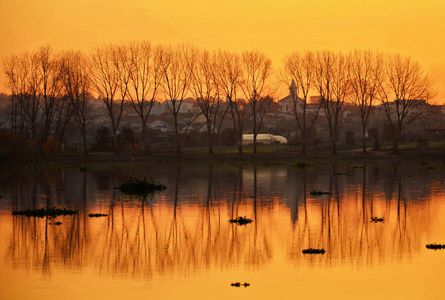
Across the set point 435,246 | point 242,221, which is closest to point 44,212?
point 242,221

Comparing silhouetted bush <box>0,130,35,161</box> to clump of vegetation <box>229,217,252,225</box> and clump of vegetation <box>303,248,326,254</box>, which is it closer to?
clump of vegetation <box>229,217,252,225</box>

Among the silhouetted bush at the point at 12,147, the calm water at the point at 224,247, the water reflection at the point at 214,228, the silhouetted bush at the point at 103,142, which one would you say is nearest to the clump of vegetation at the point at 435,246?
the calm water at the point at 224,247

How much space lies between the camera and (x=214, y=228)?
109ft

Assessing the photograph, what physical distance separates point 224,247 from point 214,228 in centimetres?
498

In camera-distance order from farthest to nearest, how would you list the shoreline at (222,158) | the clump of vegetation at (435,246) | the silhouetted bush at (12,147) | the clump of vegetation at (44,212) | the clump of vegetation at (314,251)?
the shoreline at (222,158) → the silhouetted bush at (12,147) → the clump of vegetation at (44,212) → the clump of vegetation at (435,246) → the clump of vegetation at (314,251)

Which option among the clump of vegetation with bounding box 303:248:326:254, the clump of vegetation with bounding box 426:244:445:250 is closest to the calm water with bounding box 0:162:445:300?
the clump of vegetation with bounding box 303:248:326:254

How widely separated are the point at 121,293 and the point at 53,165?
76.4 metres

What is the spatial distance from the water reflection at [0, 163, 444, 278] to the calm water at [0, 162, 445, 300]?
0.06 m

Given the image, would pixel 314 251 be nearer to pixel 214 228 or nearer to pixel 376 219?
pixel 214 228

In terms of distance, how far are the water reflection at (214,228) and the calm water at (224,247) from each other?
0.21 ft

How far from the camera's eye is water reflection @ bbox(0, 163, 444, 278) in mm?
25734

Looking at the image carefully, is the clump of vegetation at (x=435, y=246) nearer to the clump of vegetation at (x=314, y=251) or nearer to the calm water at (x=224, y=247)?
the calm water at (x=224, y=247)

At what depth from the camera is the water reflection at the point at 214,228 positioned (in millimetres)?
25734

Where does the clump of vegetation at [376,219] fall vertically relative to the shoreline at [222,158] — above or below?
below
